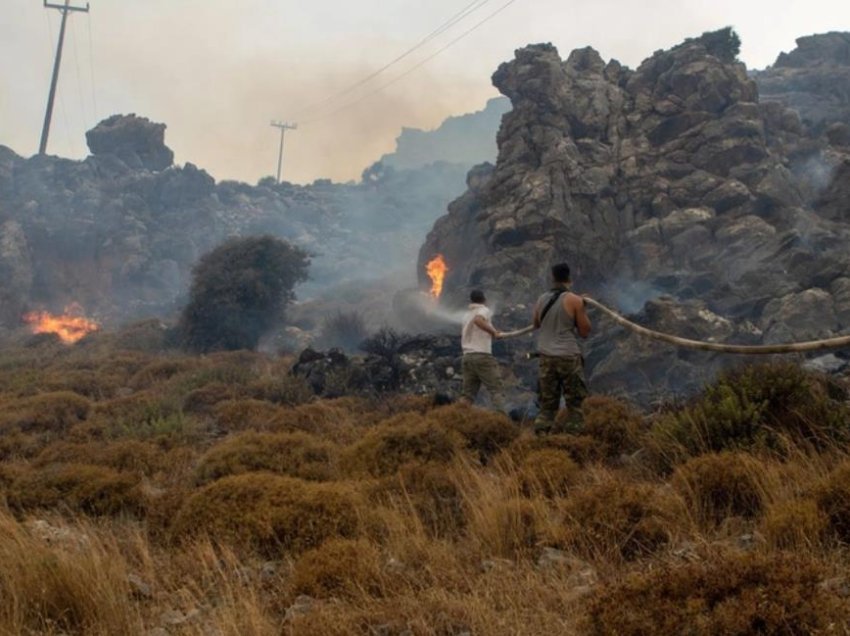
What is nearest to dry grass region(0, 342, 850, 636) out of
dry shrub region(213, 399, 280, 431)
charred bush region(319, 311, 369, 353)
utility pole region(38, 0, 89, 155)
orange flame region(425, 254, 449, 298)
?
dry shrub region(213, 399, 280, 431)

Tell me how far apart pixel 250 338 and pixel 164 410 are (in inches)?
736

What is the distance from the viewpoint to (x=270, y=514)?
5660 millimetres

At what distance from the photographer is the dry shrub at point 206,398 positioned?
15603 millimetres

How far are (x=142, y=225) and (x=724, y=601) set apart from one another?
72.3 metres

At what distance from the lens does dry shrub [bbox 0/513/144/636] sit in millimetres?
3793

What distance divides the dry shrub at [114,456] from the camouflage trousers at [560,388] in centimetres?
535

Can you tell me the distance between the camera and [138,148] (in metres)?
80.9

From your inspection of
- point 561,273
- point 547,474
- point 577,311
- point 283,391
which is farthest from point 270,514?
point 283,391

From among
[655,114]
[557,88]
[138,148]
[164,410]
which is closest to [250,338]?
[164,410]

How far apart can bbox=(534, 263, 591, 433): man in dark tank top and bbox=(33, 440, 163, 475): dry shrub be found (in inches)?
214

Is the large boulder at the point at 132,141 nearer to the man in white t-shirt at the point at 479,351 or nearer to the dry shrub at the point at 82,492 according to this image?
the man in white t-shirt at the point at 479,351

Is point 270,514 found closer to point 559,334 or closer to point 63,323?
point 559,334

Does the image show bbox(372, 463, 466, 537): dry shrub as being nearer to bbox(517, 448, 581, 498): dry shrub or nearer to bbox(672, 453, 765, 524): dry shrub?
bbox(517, 448, 581, 498): dry shrub

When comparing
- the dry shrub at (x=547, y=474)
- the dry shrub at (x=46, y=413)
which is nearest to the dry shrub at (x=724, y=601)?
the dry shrub at (x=547, y=474)
